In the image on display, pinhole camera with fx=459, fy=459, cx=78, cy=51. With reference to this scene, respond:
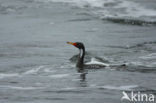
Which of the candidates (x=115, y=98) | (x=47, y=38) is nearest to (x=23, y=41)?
(x=47, y=38)

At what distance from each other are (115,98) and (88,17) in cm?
1462

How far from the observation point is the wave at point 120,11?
76.1ft

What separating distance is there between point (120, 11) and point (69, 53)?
11.3m

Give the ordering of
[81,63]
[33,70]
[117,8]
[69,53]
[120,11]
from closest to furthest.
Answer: [33,70] → [81,63] → [69,53] → [120,11] → [117,8]

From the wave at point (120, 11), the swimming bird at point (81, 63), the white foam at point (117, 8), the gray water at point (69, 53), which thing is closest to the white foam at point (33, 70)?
the gray water at point (69, 53)

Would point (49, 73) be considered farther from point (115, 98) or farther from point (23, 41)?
point (23, 41)

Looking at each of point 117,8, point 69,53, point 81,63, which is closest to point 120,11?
point 117,8

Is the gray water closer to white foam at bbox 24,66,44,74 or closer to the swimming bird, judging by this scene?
white foam at bbox 24,66,44,74

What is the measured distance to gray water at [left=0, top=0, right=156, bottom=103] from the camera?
33.7 ft

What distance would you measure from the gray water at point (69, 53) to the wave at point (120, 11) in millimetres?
55

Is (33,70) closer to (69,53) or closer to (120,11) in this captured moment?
(69,53)

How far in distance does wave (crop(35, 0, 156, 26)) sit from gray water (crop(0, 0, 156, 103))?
0.06 meters

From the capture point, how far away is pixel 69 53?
15797mm

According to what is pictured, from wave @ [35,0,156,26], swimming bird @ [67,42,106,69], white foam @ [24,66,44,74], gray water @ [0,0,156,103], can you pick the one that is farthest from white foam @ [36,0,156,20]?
white foam @ [24,66,44,74]
